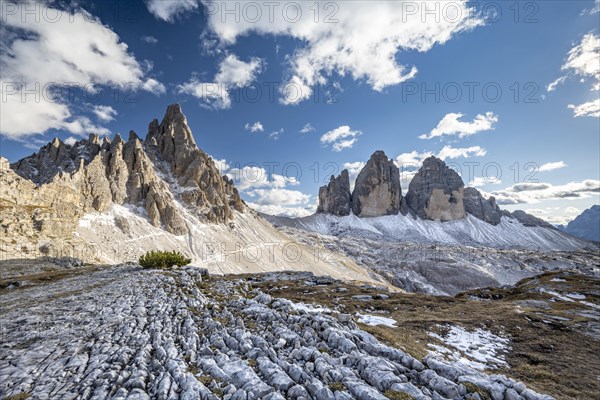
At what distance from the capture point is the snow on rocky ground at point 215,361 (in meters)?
7.97

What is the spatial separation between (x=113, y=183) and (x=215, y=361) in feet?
511

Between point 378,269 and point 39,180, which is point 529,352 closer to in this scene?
point 378,269

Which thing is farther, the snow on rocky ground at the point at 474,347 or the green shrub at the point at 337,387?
the snow on rocky ground at the point at 474,347

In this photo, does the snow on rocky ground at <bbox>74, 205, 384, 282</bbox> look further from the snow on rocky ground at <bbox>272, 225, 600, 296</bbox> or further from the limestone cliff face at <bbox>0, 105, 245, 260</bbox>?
the snow on rocky ground at <bbox>272, 225, 600, 296</bbox>

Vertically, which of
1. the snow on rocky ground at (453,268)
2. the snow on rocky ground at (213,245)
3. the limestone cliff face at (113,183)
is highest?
the limestone cliff face at (113,183)

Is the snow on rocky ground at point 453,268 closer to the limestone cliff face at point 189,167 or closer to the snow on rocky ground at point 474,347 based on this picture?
the limestone cliff face at point 189,167

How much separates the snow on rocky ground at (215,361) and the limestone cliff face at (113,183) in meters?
94.8

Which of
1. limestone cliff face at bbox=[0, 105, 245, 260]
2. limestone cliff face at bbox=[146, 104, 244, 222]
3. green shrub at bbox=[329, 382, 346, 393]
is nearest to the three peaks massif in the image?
limestone cliff face at bbox=[0, 105, 245, 260]

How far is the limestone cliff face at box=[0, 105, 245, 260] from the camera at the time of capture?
94750mm

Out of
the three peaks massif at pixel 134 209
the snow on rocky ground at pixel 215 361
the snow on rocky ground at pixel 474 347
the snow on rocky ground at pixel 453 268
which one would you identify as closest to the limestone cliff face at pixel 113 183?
the three peaks massif at pixel 134 209

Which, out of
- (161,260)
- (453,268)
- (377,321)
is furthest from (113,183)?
(453,268)

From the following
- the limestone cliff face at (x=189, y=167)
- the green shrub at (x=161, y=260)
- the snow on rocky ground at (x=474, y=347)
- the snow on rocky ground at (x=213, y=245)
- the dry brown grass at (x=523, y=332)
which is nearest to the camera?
the dry brown grass at (x=523, y=332)

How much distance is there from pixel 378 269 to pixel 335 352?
172m

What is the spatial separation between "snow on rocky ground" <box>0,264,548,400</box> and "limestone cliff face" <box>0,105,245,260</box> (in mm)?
94823
